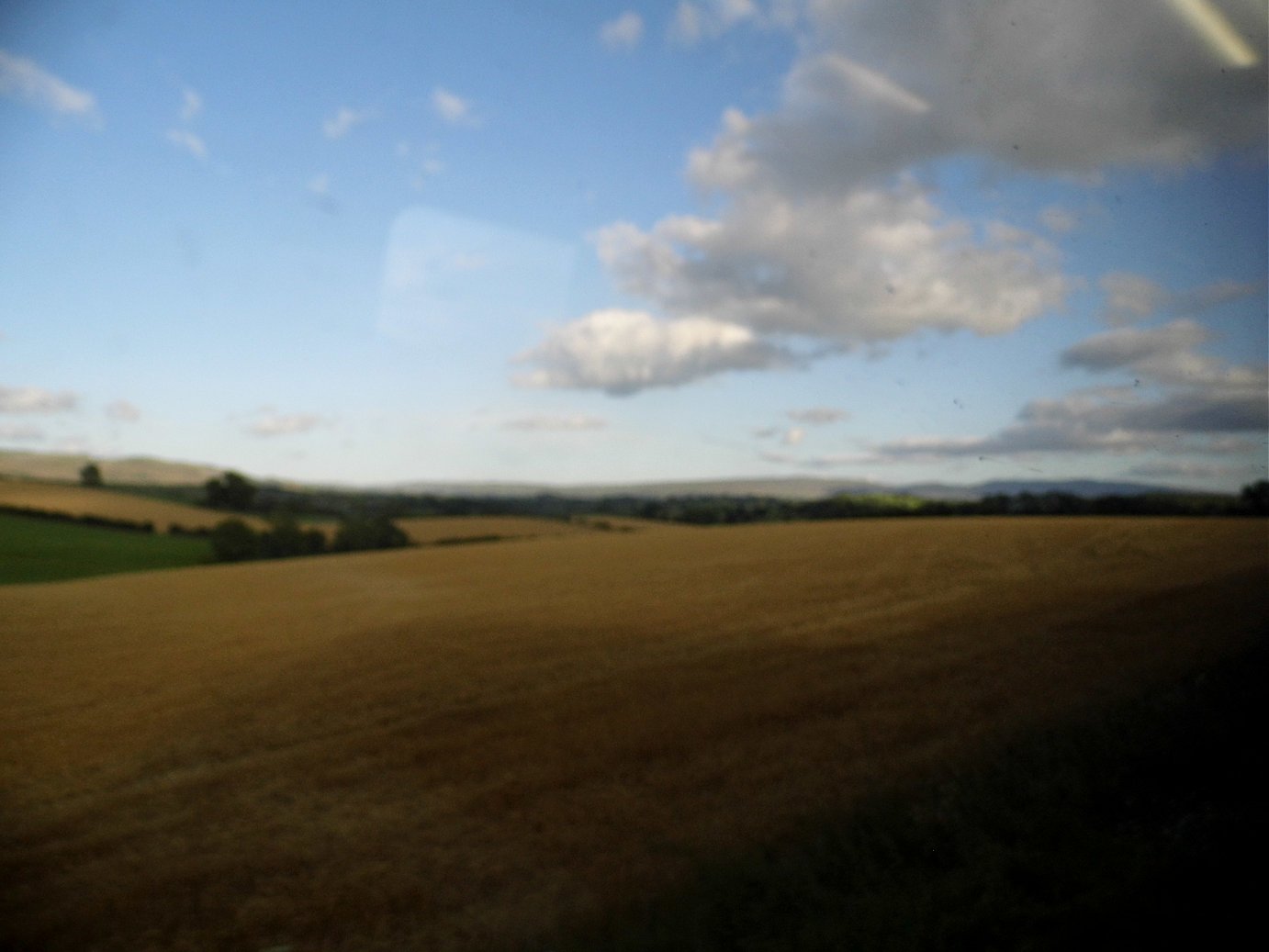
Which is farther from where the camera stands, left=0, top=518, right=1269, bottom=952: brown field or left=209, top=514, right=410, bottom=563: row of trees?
left=209, top=514, right=410, bottom=563: row of trees

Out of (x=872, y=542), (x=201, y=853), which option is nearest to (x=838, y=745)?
(x=201, y=853)

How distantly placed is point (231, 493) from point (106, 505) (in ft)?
37.6

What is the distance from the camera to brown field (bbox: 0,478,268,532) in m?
11.8

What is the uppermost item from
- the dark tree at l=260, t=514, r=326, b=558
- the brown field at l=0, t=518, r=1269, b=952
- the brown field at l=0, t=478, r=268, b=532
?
the brown field at l=0, t=478, r=268, b=532

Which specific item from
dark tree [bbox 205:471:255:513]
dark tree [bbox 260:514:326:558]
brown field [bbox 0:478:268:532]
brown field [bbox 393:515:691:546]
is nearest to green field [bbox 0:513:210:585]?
brown field [bbox 0:478:268:532]

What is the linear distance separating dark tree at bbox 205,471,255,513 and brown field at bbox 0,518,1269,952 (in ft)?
41.8

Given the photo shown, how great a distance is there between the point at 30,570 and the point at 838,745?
1240cm

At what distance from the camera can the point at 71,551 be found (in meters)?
15.8

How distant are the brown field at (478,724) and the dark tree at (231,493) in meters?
12.7

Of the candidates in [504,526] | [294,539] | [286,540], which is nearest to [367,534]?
[294,539]

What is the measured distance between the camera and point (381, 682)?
39.1 feet

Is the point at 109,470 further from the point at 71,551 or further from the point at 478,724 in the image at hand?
the point at 478,724

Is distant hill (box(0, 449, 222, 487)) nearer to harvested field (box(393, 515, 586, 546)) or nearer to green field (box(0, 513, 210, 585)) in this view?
green field (box(0, 513, 210, 585))

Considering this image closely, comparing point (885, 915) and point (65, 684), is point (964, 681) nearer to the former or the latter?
point (885, 915)
